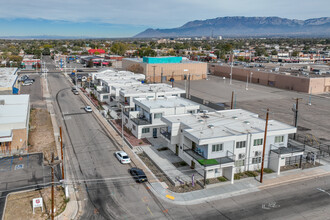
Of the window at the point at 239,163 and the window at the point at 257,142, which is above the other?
the window at the point at 257,142

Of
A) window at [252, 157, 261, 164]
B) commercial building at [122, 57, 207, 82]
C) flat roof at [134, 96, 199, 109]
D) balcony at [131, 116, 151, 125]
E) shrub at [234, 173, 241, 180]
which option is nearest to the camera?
shrub at [234, 173, 241, 180]

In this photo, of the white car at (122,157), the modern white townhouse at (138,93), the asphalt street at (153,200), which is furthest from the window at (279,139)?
the modern white townhouse at (138,93)

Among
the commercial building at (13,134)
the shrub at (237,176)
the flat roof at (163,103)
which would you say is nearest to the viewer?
the shrub at (237,176)

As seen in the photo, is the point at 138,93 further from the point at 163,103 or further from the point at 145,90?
the point at 163,103

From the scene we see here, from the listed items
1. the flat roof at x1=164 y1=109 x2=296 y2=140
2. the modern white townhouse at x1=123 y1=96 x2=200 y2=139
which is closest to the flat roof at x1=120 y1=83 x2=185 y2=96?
the modern white townhouse at x1=123 y1=96 x2=200 y2=139

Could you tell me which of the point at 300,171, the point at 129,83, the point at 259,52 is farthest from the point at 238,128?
the point at 259,52

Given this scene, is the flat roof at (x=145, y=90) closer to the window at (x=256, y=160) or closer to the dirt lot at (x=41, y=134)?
the dirt lot at (x=41, y=134)

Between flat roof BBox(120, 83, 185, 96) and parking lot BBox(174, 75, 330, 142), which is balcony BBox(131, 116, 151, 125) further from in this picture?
parking lot BBox(174, 75, 330, 142)

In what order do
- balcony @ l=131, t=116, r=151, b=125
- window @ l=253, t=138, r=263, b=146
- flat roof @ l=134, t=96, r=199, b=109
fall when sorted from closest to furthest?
window @ l=253, t=138, r=263, b=146, balcony @ l=131, t=116, r=151, b=125, flat roof @ l=134, t=96, r=199, b=109
